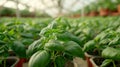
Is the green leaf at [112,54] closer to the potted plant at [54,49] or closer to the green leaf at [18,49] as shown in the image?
the potted plant at [54,49]

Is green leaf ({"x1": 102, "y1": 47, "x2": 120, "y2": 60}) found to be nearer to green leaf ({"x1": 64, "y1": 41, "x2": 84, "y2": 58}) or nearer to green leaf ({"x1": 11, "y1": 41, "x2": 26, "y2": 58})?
green leaf ({"x1": 64, "y1": 41, "x2": 84, "y2": 58})

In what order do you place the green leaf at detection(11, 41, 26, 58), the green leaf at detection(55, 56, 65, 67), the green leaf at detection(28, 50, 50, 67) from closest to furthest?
the green leaf at detection(28, 50, 50, 67)
the green leaf at detection(55, 56, 65, 67)
the green leaf at detection(11, 41, 26, 58)

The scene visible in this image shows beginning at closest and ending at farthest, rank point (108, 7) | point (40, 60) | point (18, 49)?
point (40, 60) → point (18, 49) → point (108, 7)

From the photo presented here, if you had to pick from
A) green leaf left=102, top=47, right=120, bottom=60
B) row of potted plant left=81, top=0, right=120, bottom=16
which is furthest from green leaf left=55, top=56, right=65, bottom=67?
row of potted plant left=81, top=0, right=120, bottom=16

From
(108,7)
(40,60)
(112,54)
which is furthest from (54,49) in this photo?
(108,7)

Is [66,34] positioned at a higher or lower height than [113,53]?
higher

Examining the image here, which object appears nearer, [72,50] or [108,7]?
[72,50]

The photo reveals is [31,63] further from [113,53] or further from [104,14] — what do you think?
[104,14]

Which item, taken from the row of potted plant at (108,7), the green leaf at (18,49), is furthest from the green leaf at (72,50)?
the row of potted plant at (108,7)

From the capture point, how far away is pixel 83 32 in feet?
6.45

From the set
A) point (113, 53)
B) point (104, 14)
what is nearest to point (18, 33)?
point (113, 53)

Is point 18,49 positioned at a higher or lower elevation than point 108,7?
higher

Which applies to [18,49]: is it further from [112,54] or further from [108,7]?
[108,7]

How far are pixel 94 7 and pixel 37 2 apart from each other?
213 inches
